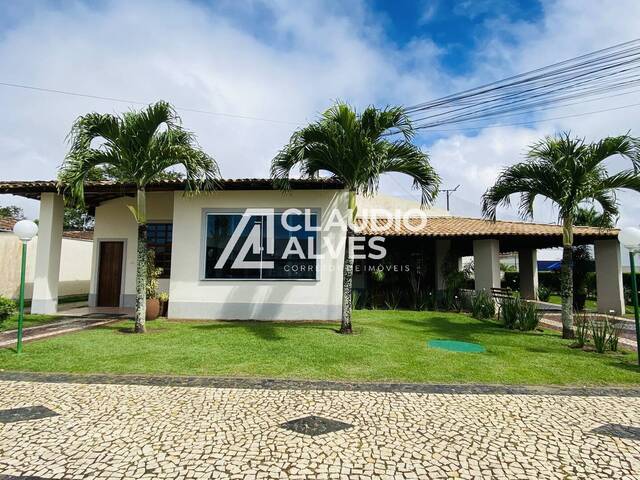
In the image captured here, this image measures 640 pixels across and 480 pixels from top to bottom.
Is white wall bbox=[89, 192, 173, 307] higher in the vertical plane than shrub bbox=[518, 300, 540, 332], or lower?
higher

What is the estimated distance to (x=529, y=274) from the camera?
2211cm

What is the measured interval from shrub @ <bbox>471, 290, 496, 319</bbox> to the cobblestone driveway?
8.14 meters

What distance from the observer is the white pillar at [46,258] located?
13375mm

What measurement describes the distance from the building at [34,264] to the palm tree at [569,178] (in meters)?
18.4

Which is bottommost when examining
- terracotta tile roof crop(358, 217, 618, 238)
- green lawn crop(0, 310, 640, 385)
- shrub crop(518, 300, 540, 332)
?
green lawn crop(0, 310, 640, 385)

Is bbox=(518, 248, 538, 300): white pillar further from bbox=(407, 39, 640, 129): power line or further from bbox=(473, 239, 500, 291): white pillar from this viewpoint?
bbox=(407, 39, 640, 129): power line

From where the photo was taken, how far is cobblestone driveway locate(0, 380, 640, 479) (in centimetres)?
370

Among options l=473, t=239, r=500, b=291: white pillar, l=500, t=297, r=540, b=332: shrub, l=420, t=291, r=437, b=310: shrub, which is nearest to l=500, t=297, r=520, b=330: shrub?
l=500, t=297, r=540, b=332: shrub

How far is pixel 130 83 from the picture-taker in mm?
14711

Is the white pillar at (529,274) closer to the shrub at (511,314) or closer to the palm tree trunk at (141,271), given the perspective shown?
the shrub at (511,314)

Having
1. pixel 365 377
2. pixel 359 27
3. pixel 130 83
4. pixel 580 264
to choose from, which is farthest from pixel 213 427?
pixel 580 264

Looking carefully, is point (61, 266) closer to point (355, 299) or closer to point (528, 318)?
point (355, 299)

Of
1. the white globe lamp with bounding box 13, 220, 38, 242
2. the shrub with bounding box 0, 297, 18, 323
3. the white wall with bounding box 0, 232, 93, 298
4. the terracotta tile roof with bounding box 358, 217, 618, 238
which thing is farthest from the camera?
the white wall with bounding box 0, 232, 93, 298

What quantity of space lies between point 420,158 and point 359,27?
18.9 ft
